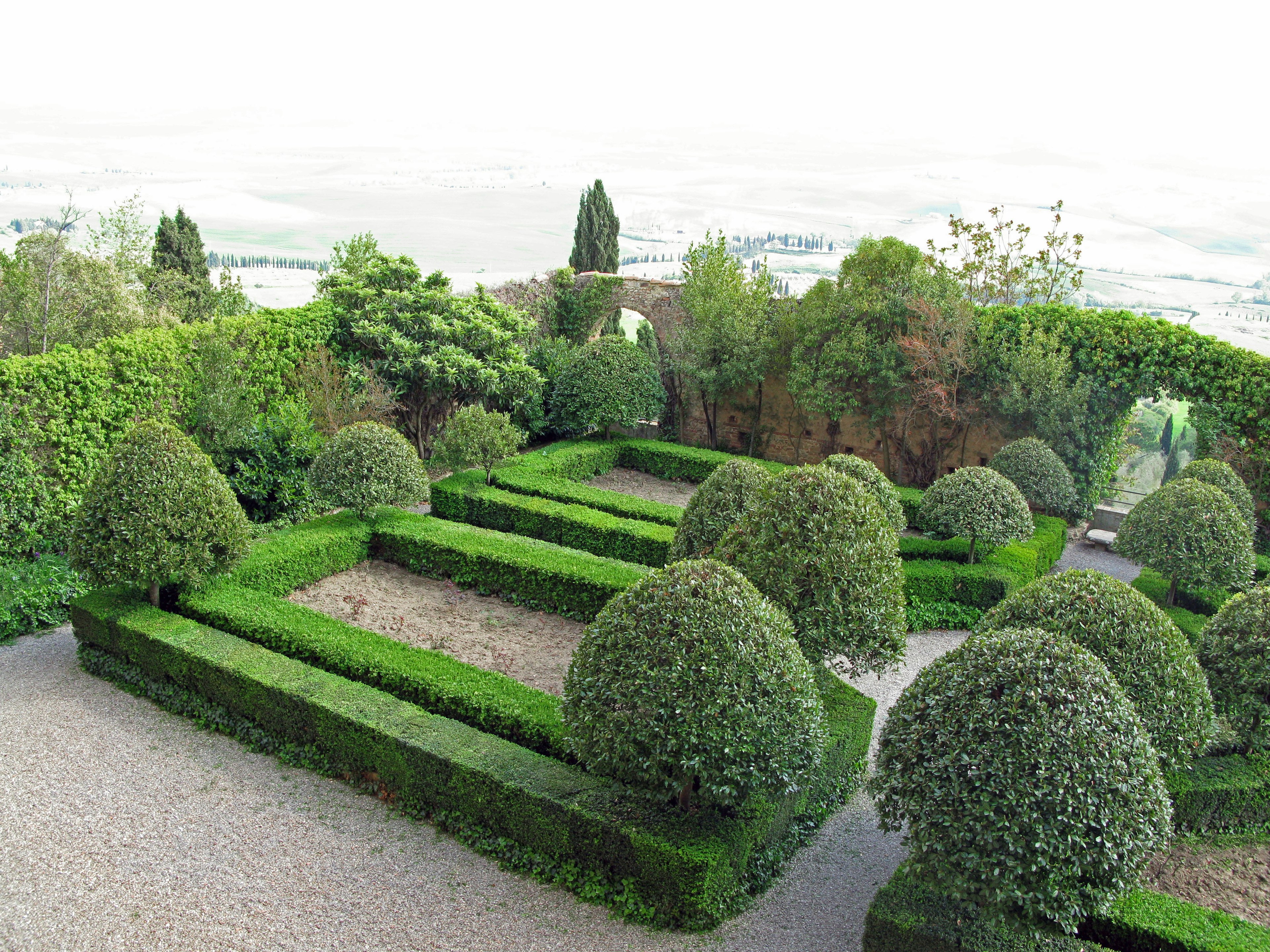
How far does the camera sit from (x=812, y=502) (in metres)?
8.10

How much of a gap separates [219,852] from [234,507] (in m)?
4.33

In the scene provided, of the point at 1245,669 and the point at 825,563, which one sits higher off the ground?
the point at 825,563

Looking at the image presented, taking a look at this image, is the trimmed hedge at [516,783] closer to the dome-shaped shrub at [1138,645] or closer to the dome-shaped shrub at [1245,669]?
the dome-shaped shrub at [1138,645]

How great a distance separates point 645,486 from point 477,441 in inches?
162

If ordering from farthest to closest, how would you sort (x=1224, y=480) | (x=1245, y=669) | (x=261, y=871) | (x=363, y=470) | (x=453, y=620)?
(x=1224, y=480) → (x=363, y=470) → (x=453, y=620) → (x=1245, y=669) → (x=261, y=871)

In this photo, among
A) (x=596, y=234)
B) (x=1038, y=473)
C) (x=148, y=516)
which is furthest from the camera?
(x=596, y=234)

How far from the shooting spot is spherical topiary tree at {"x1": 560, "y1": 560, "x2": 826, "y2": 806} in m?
6.36

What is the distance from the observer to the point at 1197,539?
1110cm

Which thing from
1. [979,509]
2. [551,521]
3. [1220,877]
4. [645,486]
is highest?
[979,509]

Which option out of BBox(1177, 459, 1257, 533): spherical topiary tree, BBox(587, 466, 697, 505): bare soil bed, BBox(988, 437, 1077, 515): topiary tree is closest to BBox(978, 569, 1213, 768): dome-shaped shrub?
BBox(1177, 459, 1257, 533): spherical topiary tree

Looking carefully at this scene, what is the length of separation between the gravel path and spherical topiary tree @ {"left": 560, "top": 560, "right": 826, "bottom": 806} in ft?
3.50

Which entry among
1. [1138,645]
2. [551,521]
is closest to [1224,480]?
[1138,645]

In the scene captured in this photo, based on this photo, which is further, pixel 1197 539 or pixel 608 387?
pixel 608 387

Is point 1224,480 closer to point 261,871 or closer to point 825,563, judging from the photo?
point 825,563
